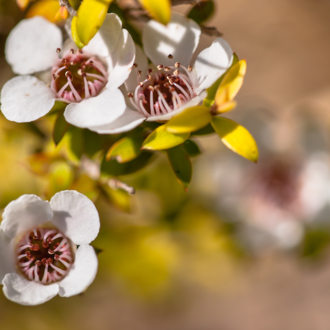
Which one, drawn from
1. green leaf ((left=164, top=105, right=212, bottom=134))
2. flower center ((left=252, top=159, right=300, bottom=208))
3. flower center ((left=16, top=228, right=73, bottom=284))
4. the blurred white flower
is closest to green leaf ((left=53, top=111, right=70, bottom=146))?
flower center ((left=16, top=228, right=73, bottom=284))

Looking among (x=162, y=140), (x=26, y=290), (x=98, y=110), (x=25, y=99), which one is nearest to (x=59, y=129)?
(x=25, y=99)

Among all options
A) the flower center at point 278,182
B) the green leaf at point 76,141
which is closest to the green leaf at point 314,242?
the flower center at point 278,182

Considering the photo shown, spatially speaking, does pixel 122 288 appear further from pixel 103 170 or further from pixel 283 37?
pixel 283 37

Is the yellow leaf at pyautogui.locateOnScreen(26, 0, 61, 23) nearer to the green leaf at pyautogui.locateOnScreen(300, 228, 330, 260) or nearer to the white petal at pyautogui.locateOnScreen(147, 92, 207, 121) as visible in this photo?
the white petal at pyautogui.locateOnScreen(147, 92, 207, 121)

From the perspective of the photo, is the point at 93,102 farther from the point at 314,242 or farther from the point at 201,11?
the point at 314,242

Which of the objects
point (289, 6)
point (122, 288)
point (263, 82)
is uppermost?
point (289, 6)

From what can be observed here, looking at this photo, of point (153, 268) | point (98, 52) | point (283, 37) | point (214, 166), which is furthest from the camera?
point (283, 37)

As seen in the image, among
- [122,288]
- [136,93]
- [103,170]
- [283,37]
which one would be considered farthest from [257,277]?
[136,93]

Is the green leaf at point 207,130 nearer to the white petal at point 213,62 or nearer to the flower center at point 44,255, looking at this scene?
the white petal at point 213,62
